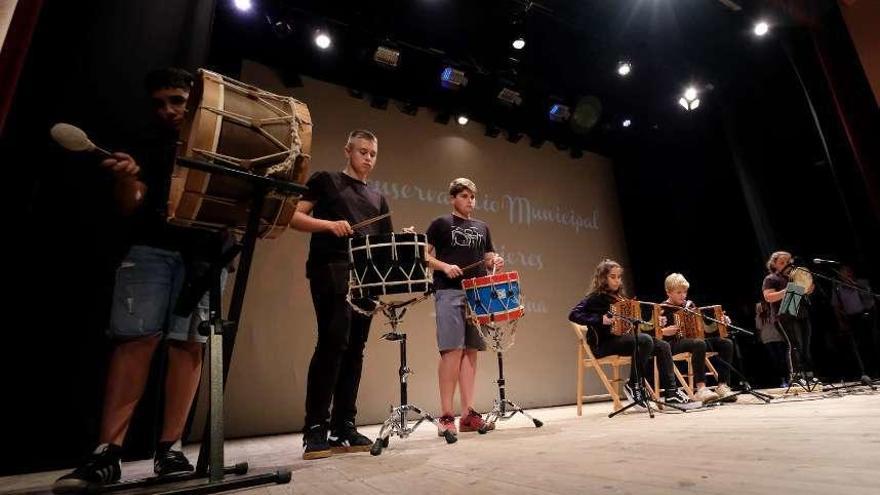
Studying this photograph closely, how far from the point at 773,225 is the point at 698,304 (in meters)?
1.51

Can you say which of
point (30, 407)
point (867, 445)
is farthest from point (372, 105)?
point (867, 445)

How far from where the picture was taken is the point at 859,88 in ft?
16.4

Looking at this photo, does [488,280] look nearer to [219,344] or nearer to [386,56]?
[219,344]

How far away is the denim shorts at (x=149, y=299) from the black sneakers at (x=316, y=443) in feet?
2.32

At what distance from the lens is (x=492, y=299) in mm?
2766

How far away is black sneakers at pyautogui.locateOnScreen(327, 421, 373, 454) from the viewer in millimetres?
2230

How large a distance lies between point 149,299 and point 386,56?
14.0 ft

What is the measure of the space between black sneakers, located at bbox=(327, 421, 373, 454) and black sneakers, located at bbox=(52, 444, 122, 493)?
0.95 m

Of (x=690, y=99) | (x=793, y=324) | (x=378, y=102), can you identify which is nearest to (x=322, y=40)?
(x=378, y=102)

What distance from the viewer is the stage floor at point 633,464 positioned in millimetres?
1009

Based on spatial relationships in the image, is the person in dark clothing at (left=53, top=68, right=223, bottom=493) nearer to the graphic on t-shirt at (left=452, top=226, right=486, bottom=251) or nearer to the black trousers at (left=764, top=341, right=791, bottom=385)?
the graphic on t-shirt at (left=452, top=226, right=486, bottom=251)

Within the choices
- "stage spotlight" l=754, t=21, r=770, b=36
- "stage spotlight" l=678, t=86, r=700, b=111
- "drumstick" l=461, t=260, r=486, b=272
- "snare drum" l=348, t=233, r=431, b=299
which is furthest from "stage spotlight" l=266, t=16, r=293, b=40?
"stage spotlight" l=754, t=21, r=770, b=36

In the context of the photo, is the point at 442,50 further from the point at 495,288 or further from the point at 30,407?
the point at 30,407

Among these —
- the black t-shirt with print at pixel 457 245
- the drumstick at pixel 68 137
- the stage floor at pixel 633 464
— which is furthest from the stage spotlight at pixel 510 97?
the drumstick at pixel 68 137
